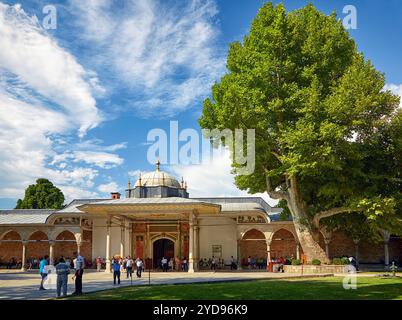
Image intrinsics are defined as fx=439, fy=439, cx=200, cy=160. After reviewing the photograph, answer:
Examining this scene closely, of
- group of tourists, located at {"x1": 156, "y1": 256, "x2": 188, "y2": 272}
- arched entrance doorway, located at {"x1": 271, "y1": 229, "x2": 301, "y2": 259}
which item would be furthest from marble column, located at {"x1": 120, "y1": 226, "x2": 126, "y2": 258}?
arched entrance doorway, located at {"x1": 271, "y1": 229, "x2": 301, "y2": 259}

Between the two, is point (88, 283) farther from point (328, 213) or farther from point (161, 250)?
point (161, 250)

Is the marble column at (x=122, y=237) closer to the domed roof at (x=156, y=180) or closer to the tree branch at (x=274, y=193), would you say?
the domed roof at (x=156, y=180)

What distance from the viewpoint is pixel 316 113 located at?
20406 mm

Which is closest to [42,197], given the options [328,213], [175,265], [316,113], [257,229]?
[175,265]

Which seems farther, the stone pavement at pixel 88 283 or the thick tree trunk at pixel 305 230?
the thick tree trunk at pixel 305 230

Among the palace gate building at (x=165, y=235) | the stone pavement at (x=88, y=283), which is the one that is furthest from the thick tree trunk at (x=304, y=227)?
the palace gate building at (x=165, y=235)

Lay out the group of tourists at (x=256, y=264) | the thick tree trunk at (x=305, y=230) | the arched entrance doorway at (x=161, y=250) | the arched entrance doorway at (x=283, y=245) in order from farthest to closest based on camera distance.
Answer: the arched entrance doorway at (x=161, y=250)
the arched entrance doorway at (x=283, y=245)
the group of tourists at (x=256, y=264)
the thick tree trunk at (x=305, y=230)

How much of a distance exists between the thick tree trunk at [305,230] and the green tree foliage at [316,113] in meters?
0.05

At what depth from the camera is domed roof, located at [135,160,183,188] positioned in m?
34.9

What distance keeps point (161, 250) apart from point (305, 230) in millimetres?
13519

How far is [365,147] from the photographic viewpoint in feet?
72.3

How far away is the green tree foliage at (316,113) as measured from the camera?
66.4 feet
